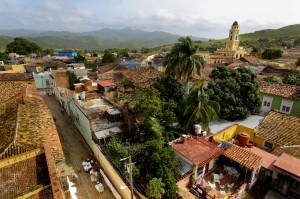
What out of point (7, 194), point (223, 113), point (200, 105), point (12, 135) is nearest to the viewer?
point (7, 194)

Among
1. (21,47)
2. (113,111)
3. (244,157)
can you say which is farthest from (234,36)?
(21,47)

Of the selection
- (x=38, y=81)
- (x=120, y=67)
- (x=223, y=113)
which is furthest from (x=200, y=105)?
(x=38, y=81)

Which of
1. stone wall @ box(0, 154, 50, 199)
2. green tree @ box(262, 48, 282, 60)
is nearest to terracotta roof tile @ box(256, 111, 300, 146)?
stone wall @ box(0, 154, 50, 199)

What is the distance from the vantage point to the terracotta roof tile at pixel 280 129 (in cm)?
1728

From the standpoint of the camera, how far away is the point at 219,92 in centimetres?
2141

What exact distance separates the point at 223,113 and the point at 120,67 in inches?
1114

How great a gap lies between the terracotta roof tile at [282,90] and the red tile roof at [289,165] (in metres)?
13.5

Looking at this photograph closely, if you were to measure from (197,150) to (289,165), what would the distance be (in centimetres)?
630

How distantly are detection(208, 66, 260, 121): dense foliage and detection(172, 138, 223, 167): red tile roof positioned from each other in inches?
278

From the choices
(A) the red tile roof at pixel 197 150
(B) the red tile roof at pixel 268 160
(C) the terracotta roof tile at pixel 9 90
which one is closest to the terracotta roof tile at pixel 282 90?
(B) the red tile roof at pixel 268 160

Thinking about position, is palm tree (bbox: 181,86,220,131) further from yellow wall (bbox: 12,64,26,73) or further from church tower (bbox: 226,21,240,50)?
church tower (bbox: 226,21,240,50)

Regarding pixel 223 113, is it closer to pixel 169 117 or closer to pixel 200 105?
pixel 200 105

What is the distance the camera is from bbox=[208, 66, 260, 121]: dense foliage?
68.9 feet

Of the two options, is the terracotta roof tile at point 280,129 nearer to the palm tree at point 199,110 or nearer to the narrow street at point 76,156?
the palm tree at point 199,110
